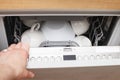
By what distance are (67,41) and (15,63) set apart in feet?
0.92

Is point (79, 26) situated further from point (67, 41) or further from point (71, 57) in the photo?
point (71, 57)

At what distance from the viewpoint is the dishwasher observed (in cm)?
70

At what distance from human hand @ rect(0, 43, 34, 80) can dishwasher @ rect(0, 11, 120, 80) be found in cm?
4

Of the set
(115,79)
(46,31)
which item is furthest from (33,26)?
(115,79)

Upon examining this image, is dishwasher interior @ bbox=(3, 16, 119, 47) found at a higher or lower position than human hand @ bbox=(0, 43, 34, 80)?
lower

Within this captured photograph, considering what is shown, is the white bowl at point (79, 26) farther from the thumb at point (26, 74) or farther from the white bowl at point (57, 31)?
the thumb at point (26, 74)

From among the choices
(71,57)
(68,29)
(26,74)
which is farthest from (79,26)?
(26,74)

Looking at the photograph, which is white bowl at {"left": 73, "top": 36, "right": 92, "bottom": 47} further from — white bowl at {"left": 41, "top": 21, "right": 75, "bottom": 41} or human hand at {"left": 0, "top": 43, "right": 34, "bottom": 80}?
human hand at {"left": 0, "top": 43, "right": 34, "bottom": 80}

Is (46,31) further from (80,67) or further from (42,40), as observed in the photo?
(80,67)

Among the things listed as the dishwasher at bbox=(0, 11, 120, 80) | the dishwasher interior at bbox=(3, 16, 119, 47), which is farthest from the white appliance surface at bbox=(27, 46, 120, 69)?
the dishwasher interior at bbox=(3, 16, 119, 47)

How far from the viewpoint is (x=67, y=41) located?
848mm

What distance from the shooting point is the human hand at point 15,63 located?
1.90 ft

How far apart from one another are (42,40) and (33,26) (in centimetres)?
6

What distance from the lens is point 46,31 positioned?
0.85 metres
